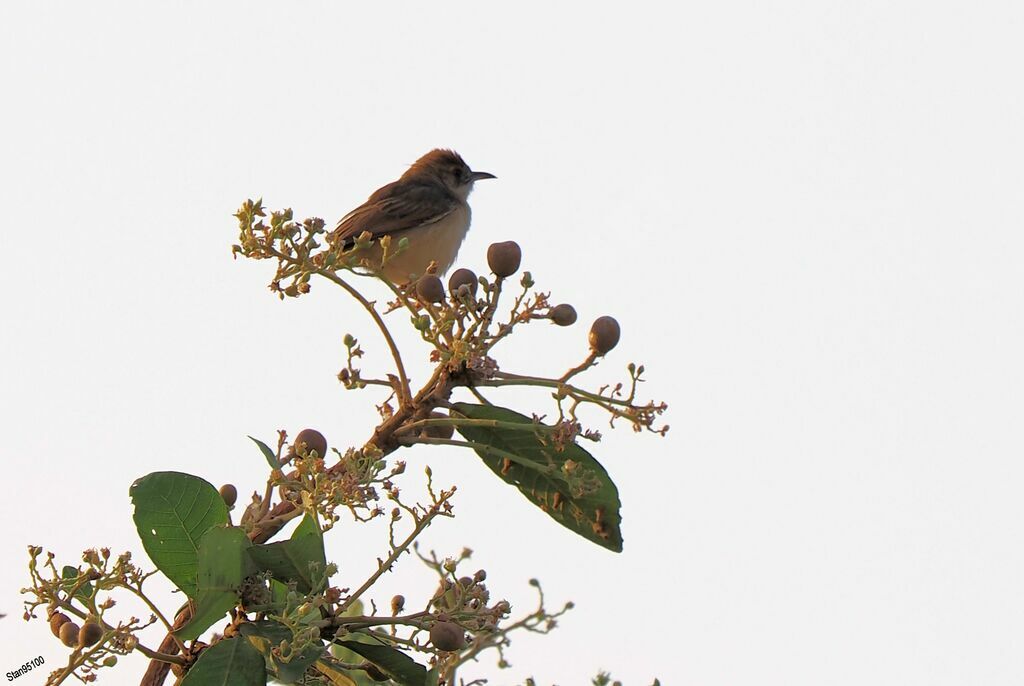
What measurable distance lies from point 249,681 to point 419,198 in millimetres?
6823

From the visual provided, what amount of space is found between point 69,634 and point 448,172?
8.12 m

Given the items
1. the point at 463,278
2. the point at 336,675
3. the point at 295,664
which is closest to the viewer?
the point at 295,664

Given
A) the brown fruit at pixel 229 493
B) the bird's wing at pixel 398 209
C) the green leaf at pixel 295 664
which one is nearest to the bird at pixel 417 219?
the bird's wing at pixel 398 209

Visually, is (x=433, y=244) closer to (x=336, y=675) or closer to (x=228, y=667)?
(x=336, y=675)

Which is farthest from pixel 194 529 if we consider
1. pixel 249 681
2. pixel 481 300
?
pixel 481 300

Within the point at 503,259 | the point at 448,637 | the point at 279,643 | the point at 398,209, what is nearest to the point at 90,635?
the point at 279,643

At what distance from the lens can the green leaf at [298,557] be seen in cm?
260

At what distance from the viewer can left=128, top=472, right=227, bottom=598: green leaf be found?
276 centimetres

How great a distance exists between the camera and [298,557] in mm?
2629

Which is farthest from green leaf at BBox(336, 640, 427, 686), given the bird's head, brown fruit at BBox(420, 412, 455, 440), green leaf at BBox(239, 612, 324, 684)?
the bird's head

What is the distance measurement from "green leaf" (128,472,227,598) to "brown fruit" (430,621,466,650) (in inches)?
22.5

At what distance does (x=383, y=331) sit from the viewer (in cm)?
301

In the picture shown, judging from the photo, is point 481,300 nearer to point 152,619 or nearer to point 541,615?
point 541,615

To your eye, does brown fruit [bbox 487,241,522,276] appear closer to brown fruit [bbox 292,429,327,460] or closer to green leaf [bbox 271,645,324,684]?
brown fruit [bbox 292,429,327,460]
